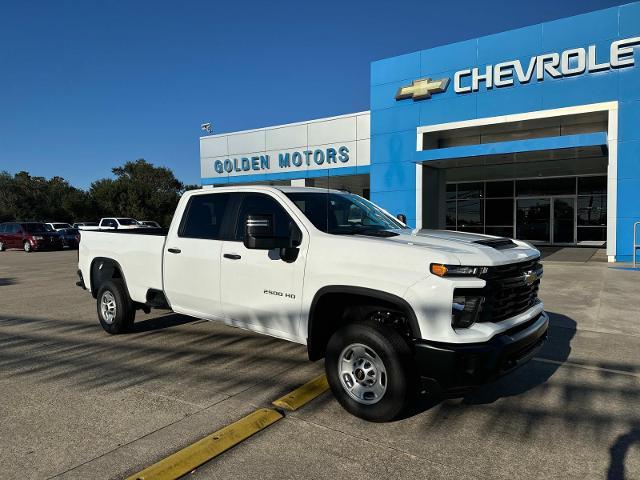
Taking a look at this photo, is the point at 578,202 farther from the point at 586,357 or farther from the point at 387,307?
the point at 387,307

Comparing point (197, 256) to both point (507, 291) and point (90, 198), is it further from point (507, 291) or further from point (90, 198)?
point (90, 198)

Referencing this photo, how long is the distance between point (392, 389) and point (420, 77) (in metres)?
16.7

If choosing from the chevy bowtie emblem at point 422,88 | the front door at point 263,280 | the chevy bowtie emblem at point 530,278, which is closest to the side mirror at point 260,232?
the front door at point 263,280

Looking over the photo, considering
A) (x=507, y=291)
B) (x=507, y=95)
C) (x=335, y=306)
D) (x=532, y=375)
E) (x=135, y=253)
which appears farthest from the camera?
(x=507, y=95)

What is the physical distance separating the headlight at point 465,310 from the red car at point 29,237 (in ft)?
92.0

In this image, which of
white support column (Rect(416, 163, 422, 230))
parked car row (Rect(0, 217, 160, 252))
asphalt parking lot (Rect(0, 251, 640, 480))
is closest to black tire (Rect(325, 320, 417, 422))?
asphalt parking lot (Rect(0, 251, 640, 480))

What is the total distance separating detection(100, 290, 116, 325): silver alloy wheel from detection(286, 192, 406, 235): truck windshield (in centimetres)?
328

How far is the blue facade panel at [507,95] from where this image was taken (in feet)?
47.4

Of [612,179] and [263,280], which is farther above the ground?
[612,179]

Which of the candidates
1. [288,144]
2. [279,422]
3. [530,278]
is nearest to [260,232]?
[279,422]

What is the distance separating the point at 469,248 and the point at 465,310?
0.52 meters

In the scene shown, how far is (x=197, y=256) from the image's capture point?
17.0 feet

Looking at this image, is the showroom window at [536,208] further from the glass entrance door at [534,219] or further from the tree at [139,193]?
the tree at [139,193]

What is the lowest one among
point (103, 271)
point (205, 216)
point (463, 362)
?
point (463, 362)
